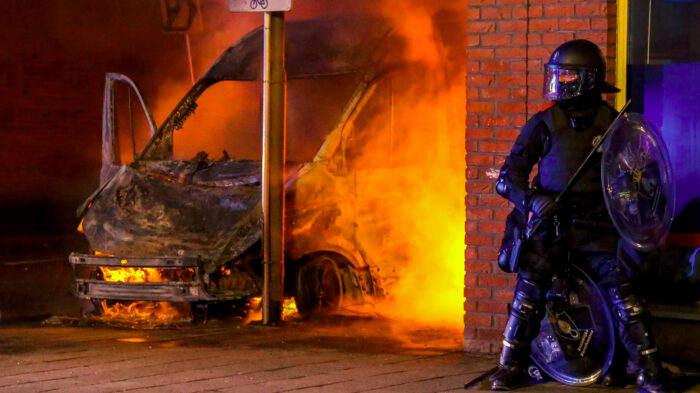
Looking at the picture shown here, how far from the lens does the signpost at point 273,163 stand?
30.3ft

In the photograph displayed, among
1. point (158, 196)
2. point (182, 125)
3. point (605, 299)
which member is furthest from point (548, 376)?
point (182, 125)

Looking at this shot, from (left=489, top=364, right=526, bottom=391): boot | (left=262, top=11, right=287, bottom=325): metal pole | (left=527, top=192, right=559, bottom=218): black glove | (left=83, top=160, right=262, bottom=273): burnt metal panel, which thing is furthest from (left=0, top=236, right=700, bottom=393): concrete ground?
(left=527, top=192, right=559, bottom=218): black glove

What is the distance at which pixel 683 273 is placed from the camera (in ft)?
24.8

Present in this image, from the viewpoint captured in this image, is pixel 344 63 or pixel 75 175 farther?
pixel 75 175

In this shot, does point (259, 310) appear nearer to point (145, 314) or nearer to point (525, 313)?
point (145, 314)

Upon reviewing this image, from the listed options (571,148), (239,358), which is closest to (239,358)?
(239,358)

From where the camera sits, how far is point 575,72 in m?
6.55

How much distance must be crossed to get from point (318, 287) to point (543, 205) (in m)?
3.86

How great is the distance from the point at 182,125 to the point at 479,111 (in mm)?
3700

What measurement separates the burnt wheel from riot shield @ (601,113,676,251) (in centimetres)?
385

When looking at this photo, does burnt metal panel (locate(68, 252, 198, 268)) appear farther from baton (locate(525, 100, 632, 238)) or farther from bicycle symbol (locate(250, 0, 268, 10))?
baton (locate(525, 100, 632, 238))

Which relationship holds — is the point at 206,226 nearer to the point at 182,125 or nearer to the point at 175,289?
the point at 175,289

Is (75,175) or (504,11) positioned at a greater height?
(504,11)

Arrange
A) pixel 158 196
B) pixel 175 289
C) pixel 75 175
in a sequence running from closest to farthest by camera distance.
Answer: pixel 175 289
pixel 158 196
pixel 75 175
